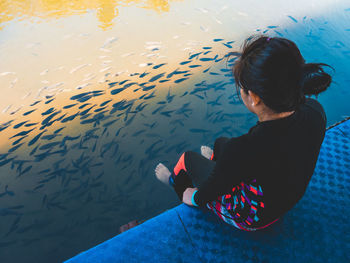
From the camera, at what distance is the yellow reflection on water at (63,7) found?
23.2 ft

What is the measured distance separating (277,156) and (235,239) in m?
0.80

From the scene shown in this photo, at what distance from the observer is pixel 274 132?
2.98 feet

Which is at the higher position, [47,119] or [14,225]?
[47,119]

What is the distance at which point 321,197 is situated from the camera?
1.63 m

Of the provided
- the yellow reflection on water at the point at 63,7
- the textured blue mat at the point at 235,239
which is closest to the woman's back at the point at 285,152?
the textured blue mat at the point at 235,239

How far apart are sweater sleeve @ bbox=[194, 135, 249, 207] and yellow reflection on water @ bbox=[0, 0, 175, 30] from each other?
6.99 meters

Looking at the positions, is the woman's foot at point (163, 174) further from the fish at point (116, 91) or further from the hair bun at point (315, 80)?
the fish at point (116, 91)

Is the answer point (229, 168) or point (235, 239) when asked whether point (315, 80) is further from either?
point (235, 239)

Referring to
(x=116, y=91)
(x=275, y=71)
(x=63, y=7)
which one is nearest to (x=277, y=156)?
(x=275, y=71)

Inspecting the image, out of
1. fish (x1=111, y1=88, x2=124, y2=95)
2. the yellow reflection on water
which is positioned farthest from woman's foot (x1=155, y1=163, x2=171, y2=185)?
the yellow reflection on water

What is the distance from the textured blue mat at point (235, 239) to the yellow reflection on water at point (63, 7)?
22.5 feet

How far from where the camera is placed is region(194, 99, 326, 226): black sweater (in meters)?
0.91

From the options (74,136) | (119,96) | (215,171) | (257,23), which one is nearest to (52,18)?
(119,96)

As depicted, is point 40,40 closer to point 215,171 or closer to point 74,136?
point 74,136
